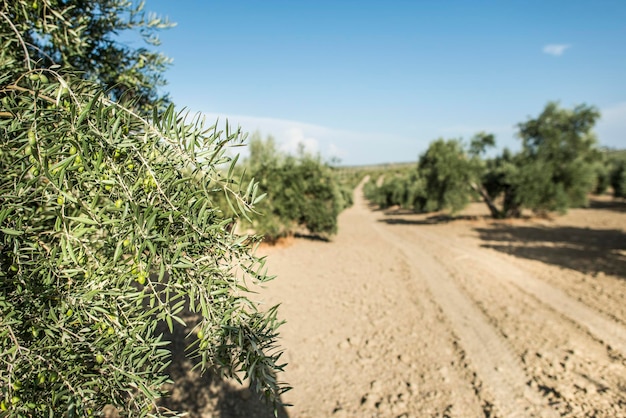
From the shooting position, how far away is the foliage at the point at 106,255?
1.43m

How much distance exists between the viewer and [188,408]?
4293 millimetres

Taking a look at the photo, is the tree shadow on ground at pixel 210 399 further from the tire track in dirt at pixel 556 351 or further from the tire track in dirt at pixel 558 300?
the tire track in dirt at pixel 558 300

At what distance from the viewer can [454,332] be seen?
22.3ft

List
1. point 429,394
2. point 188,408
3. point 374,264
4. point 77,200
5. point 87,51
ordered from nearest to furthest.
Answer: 1. point 77,200
2. point 87,51
3. point 188,408
4. point 429,394
5. point 374,264

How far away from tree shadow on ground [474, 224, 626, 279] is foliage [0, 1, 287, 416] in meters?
13.0

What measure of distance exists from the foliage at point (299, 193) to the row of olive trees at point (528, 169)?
35.4ft

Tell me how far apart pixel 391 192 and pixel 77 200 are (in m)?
43.2

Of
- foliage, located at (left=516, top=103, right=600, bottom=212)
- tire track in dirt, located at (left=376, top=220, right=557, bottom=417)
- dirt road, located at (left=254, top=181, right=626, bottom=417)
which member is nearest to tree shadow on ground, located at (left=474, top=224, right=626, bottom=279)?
dirt road, located at (left=254, top=181, right=626, bottom=417)

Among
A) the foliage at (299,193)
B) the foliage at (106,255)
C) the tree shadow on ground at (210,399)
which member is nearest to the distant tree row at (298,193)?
the foliage at (299,193)

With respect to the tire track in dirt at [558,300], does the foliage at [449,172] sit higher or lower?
higher

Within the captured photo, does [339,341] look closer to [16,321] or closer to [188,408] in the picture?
[188,408]

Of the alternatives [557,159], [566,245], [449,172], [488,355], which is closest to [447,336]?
[488,355]

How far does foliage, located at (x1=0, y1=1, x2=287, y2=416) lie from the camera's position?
1433 millimetres

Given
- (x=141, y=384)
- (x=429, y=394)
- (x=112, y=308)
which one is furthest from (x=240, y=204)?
(x=429, y=394)
